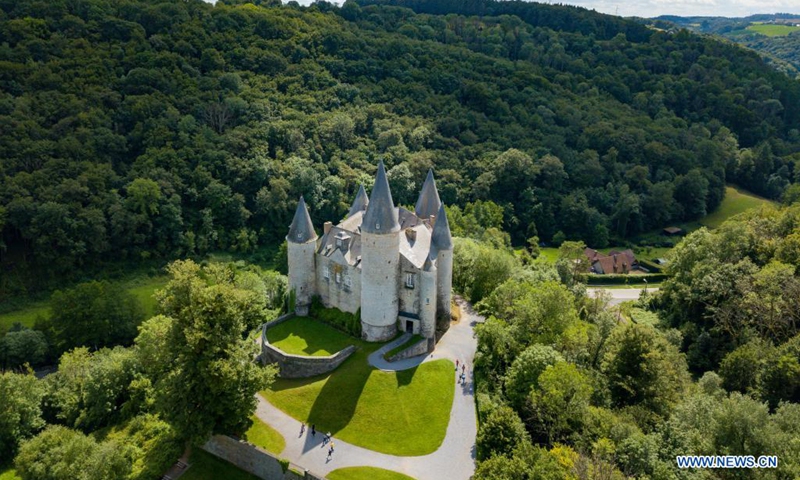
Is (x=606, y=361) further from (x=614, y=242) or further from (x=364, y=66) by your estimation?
(x=364, y=66)

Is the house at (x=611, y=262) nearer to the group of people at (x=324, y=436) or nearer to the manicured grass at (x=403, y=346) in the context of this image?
the manicured grass at (x=403, y=346)

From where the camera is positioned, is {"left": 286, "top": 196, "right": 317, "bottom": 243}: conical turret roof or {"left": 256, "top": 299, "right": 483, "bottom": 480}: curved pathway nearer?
{"left": 256, "top": 299, "right": 483, "bottom": 480}: curved pathway

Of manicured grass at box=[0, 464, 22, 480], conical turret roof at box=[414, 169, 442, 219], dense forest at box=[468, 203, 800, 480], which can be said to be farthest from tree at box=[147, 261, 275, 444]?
conical turret roof at box=[414, 169, 442, 219]

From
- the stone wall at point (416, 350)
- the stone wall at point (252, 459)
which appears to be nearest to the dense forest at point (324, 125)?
the stone wall at point (416, 350)

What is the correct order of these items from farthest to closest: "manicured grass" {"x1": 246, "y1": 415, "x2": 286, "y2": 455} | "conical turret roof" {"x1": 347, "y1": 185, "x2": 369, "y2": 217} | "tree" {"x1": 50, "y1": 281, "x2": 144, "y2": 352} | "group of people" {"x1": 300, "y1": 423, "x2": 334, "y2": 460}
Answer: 1. "tree" {"x1": 50, "y1": 281, "x2": 144, "y2": 352}
2. "conical turret roof" {"x1": 347, "y1": 185, "x2": 369, "y2": 217}
3. "manicured grass" {"x1": 246, "y1": 415, "x2": 286, "y2": 455}
4. "group of people" {"x1": 300, "y1": 423, "x2": 334, "y2": 460}

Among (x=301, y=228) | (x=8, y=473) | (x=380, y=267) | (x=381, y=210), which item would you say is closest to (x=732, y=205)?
(x=380, y=267)

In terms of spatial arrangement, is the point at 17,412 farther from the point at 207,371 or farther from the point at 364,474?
the point at 364,474

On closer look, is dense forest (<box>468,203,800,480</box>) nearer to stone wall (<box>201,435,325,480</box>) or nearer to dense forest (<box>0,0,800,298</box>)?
stone wall (<box>201,435,325,480</box>)
